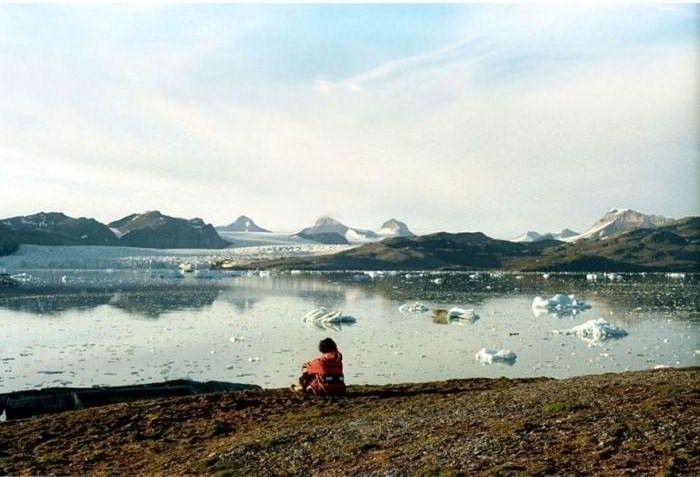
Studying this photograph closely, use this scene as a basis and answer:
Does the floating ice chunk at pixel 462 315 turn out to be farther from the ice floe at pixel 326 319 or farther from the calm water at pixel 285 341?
the ice floe at pixel 326 319

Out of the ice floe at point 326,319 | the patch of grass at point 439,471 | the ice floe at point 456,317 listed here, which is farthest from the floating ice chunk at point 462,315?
the patch of grass at point 439,471

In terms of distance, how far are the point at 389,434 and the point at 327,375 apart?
435cm

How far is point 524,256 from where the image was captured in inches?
7229

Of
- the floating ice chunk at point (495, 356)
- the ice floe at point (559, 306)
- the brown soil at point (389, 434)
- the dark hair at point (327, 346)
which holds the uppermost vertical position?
the dark hair at point (327, 346)

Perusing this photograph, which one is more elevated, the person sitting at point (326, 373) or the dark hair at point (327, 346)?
the dark hair at point (327, 346)

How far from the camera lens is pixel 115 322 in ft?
131

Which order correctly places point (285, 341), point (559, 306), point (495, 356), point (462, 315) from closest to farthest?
point (495, 356) < point (285, 341) < point (462, 315) < point (559, 306)

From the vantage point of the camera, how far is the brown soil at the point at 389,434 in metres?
7.94

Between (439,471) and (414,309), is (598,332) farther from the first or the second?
(439,471)

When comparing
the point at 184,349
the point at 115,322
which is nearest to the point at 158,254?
the point at 115,322

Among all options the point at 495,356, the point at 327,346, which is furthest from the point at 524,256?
the point at 327,346

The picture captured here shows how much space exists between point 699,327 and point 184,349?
27288mm

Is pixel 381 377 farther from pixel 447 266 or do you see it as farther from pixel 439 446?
pixel 447 266

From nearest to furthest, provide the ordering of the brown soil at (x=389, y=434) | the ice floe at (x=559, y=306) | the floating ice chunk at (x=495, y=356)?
the brown soil at (x=389, y=434)
the floating ice chunk at (x=495, y=356)
the ice floe at (x=559, y=306)
